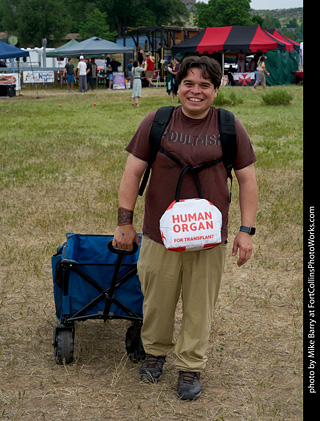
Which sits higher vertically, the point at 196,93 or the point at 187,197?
the point at 196,93

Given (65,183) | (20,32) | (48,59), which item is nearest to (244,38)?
(48,59)

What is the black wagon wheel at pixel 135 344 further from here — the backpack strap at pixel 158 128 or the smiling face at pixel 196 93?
the smiling face at pixel 196 93

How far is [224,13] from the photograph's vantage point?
4141 inches

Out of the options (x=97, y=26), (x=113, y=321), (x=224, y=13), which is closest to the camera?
(x=113, y=321)

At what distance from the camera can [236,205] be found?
8367 millimetres

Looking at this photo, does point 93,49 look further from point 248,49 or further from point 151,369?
point 151,369

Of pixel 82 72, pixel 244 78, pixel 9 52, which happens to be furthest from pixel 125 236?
pixel 244 78

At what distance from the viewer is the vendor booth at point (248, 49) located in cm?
3491

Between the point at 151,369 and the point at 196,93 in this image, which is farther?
the point at 151,369

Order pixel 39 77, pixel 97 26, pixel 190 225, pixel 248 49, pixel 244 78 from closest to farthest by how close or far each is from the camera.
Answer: pixel 190 225 → pixel 39 77 → pixel 248 49 → pixel 244 78 → pixel 97 26

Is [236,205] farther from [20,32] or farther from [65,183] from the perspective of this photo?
[20,32]

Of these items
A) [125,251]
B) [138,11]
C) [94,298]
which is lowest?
[94,298]

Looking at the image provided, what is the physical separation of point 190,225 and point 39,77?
106ft
